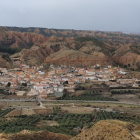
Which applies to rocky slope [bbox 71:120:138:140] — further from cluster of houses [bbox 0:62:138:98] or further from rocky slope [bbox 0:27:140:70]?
rocky slope [bbox 0:27:140:70]

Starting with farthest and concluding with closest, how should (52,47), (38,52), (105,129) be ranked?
1. (52,47)
2. (38,52)
3. (105,129)

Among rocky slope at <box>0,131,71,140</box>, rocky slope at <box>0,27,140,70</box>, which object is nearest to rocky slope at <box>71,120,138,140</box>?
rocky slope at <box>0,131,71,140</box>

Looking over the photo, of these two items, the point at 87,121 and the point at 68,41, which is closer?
the point at 87,121

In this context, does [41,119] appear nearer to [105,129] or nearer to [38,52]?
[105,129]

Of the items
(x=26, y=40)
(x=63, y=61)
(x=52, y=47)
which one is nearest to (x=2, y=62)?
(x=63, y=61)

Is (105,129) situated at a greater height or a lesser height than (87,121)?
greater

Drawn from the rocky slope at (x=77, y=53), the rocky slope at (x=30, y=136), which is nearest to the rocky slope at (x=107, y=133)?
the rocky slope at (x=30, y=136)

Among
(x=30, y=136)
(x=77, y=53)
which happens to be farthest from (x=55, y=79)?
(x=30, y=136)

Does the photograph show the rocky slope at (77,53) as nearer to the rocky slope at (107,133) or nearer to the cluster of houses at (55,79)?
the cluster of houses at (55,79)

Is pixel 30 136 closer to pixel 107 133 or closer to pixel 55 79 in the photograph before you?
pixel 107 133
